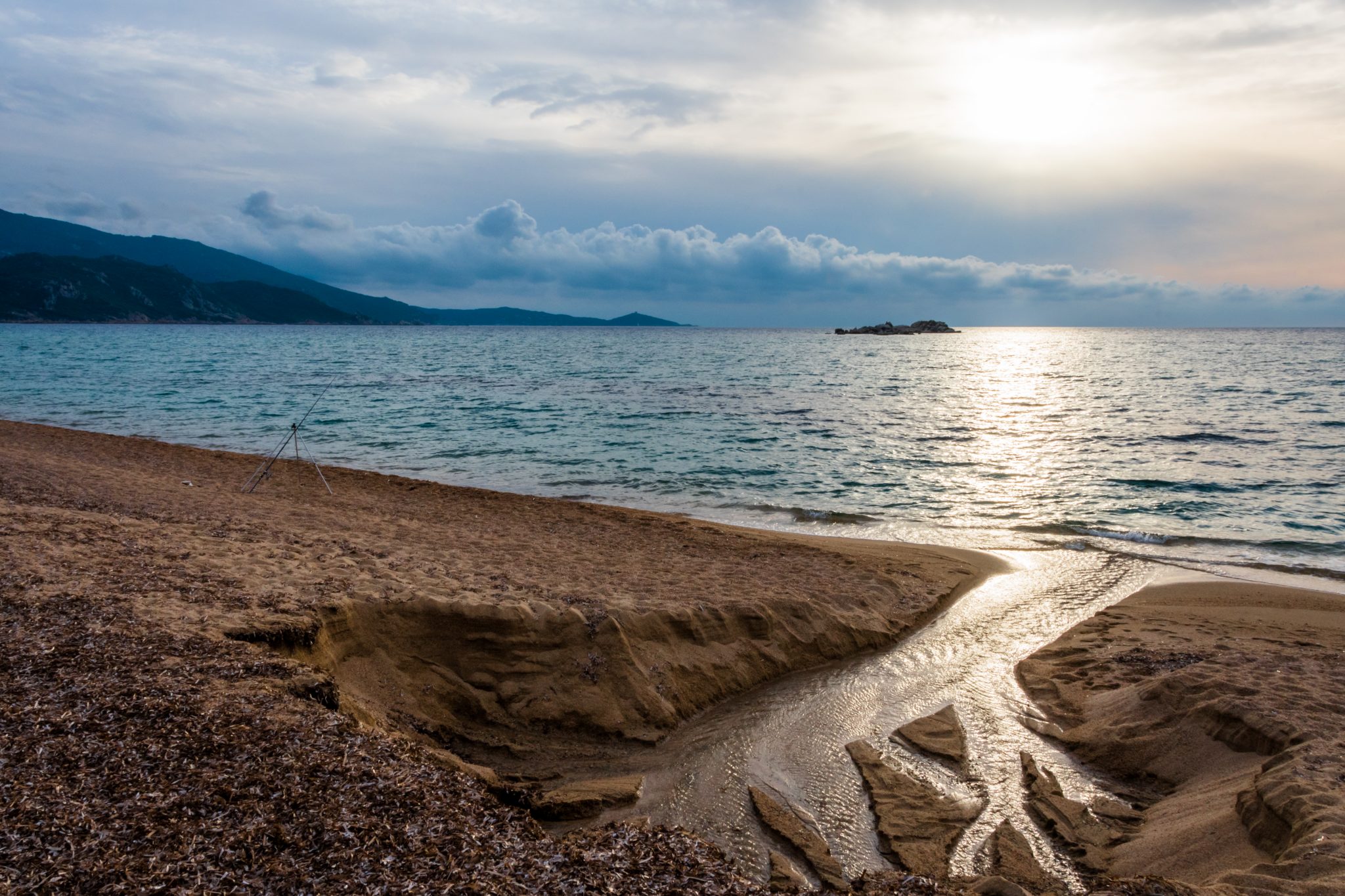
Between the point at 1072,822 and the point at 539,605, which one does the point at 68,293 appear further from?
the point at 1072,822

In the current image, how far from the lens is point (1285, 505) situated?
16969mm

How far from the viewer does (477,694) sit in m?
7.19

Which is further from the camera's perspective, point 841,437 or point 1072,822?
point 841,437

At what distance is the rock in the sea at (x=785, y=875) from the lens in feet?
16.5

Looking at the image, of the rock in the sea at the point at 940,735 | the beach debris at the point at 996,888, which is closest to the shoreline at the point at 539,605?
the rock in the sea at the point at 940,735

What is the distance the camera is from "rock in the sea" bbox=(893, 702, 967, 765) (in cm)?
697

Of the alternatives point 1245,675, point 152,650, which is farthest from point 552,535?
point 1245,675

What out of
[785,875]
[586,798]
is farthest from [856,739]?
[586,798]

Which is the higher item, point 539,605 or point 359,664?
point 539,605

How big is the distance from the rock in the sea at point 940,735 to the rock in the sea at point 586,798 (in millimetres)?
2817

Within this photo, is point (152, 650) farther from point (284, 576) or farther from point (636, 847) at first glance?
point (636, 847)

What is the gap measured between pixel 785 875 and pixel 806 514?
12.0 m

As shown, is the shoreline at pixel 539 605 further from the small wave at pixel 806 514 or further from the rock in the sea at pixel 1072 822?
the rock in the sea at pixel 1072 822

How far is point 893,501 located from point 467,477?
11718 mm
